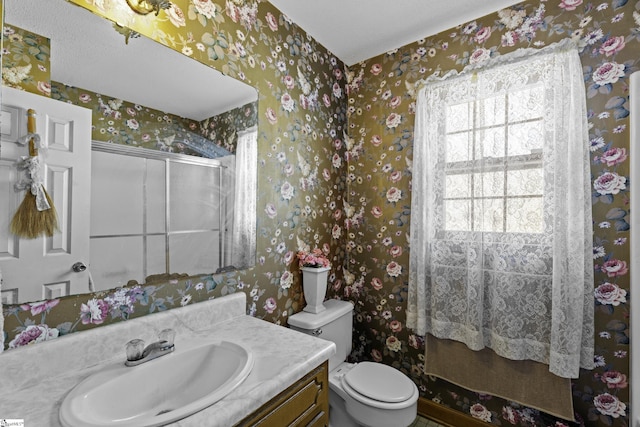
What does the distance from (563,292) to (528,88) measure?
106 centimetres

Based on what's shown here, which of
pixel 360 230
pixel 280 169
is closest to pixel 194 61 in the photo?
pixel 280 169

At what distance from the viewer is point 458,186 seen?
5.75 feet

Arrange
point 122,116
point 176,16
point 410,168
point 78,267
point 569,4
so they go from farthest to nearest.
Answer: point 410,168 < point 569,4 < point 176,16 < point 122,116 < point 78,267

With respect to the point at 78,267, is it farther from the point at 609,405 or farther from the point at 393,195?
the point at 609,405

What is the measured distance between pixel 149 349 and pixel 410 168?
1.71 m

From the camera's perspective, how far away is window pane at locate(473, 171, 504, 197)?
161 cm

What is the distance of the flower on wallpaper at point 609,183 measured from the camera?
137 centimetres

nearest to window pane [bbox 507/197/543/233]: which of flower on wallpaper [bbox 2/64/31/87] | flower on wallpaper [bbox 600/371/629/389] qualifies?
flower on wallpaper [bbox 600/371/629/389]

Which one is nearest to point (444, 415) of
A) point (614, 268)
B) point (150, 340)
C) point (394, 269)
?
point (394, 269)

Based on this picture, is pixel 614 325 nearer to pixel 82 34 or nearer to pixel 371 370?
pixel 371 370

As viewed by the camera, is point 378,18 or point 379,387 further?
point 378,18

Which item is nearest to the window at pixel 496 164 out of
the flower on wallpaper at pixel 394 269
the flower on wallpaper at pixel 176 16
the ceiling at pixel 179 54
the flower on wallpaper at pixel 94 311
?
the flower on wallpaper at pixel 394 269

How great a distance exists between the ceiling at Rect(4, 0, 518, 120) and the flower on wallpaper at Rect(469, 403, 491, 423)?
2.18 metres

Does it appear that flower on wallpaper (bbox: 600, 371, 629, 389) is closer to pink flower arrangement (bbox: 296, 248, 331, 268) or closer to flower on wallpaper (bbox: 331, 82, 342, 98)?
pink flower arrangement (bbox: 296, 248, 331, 268)
